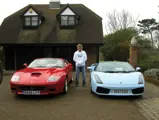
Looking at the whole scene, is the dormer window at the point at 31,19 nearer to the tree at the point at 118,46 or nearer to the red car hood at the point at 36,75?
the tree at the point at 118,46

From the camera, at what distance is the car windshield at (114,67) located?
918 centimetres

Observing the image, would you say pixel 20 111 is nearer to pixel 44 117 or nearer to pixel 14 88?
pixel 44 117

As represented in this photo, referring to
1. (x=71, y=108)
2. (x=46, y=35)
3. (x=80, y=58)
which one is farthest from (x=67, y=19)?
(x=71, y=108)

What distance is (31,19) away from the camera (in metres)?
24.6

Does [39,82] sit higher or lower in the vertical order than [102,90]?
higher

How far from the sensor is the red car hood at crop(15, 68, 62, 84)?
7.87 meters

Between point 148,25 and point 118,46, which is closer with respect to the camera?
point 118,46

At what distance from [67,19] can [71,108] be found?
1839 cm

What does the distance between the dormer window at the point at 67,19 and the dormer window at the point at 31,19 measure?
2011mm

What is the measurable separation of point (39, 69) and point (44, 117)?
3.39 m

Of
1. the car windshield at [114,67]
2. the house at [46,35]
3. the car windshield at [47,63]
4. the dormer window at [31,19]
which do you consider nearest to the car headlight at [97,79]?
the car windshield at [114,67]

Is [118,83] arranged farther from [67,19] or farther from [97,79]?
[67,19]

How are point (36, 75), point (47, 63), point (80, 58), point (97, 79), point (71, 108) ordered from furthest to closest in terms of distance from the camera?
point (80, 58), point (47, 63), point (97, 79), point (36, 75), point (71, 108)

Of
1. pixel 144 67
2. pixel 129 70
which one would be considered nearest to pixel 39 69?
pixel 129 70
